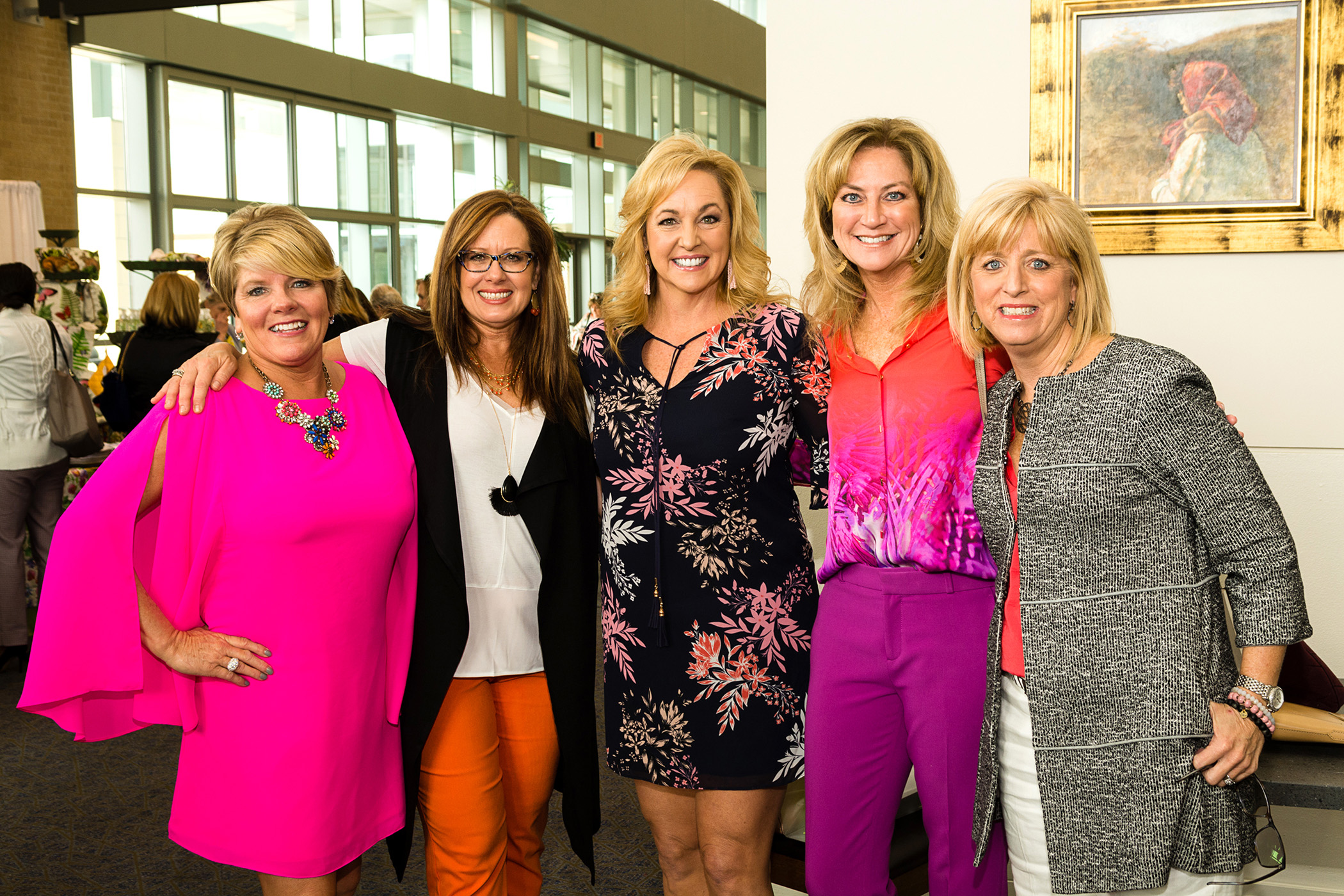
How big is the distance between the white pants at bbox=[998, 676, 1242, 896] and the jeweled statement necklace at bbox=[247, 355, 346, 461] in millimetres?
1335

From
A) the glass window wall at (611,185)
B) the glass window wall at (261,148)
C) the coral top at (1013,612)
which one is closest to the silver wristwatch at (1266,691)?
the coral top at (1013,612)

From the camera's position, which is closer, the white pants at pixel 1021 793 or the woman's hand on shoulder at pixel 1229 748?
the woman's hand on shoulder at pixel 1229 748

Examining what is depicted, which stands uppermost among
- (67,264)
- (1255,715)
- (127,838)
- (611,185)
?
(611,185)

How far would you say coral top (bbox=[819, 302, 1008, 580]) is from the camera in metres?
1.95

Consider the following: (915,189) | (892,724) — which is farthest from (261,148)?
(892,724)

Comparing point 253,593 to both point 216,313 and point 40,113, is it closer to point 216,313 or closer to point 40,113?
point 216,313

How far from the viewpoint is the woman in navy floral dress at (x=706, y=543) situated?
2137 mm

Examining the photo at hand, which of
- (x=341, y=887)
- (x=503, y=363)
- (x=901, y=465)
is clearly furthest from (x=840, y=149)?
(x=341, y=887)

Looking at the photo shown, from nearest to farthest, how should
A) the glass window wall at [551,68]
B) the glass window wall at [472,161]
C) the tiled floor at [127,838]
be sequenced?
1. the tiled floor at [127,838]
2. the glass window wall at [472,161]
3. the glass window wall at [551,68]

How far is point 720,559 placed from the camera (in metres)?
2.13

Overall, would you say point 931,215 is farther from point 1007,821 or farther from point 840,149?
point 1007,821

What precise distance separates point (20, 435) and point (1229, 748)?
560 centimetres

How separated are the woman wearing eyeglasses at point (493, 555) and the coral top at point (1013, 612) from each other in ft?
2.81

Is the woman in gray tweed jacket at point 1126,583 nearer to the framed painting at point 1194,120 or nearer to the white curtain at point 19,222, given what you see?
the framed painting at point 1194,120
